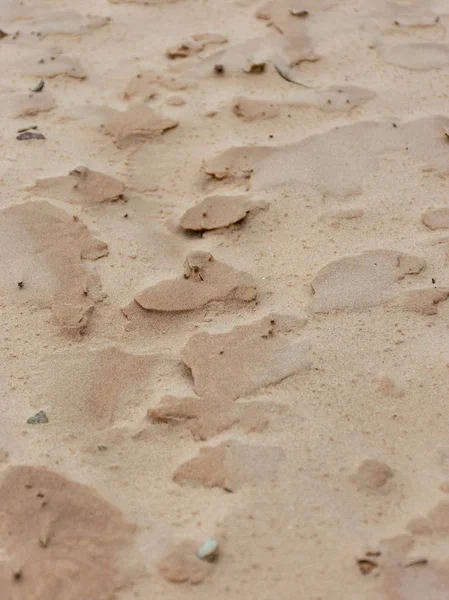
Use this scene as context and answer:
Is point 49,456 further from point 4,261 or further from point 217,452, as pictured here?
point 4,261

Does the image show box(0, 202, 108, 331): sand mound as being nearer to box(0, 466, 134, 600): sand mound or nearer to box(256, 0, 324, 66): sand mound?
box(0, 466, 134, 600): sand mound

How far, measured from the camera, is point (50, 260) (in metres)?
1.76

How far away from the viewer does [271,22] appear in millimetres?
2676

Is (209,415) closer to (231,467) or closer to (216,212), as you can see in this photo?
(231,467)

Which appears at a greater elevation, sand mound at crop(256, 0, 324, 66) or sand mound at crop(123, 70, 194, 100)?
sand mound at crop(256, 0, 324, 66)

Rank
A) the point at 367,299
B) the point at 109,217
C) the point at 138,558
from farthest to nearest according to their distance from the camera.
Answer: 1. the point at 109,217
2. the point at 367,299
3. the point at 138,558

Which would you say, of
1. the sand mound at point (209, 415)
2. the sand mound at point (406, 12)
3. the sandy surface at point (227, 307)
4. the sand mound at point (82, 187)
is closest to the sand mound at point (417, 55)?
the sandy surface at point (227, 307)

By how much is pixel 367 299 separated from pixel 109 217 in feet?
2.23

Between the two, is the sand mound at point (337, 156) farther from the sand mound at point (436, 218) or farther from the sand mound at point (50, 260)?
the sand mound at point (50, 260)

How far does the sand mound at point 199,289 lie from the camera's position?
1643mm

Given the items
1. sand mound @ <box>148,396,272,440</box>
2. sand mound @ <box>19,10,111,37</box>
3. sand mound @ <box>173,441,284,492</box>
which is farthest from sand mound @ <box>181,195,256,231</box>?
sand mound @ <box>19,10,111,37</box>

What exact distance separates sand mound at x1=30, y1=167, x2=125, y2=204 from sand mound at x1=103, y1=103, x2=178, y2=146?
191mm

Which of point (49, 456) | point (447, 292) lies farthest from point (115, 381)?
point (447, 292)

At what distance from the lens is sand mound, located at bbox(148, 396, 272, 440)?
135 cm
